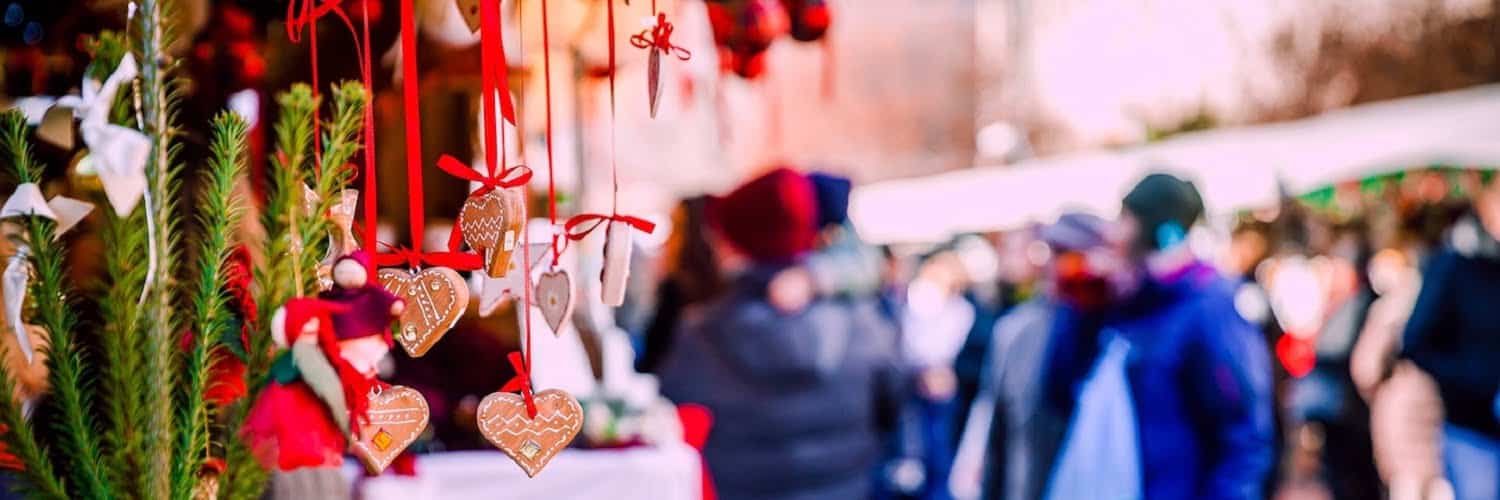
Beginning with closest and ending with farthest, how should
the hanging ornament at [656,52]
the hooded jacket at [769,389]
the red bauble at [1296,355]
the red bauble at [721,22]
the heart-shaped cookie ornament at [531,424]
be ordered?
the heart-shaped cookie ornament at [531,424]
the hanging ornament at [656,52]
the red bauble at [721,22]
the hooded jacket at [769,389]
the red bauble at [1296,355]

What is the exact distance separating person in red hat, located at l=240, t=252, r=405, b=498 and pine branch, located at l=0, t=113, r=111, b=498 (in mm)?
140

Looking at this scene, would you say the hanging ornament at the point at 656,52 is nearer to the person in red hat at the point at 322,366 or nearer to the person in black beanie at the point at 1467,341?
the person in red hat at the point at 322,366

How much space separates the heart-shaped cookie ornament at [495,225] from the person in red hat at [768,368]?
164 cm

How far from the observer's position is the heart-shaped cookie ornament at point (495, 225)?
3.34 ft

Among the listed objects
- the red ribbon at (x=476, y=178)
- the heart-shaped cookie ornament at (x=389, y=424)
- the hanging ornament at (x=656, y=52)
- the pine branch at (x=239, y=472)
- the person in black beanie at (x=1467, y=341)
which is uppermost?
the hanging ornament at (x=656, y=52)

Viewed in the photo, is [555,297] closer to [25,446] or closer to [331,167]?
[331,167]

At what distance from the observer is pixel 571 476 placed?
2010 mm

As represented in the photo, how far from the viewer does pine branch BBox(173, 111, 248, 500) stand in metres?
0.95

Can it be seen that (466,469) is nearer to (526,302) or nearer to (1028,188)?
(526,302)

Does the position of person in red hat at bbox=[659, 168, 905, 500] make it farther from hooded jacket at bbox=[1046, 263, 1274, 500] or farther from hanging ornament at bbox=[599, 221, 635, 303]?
hanging ornament at bbox=[599, 221, 635, 303]

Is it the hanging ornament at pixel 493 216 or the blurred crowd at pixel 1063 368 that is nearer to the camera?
the hanging ornament at pixel 493 216

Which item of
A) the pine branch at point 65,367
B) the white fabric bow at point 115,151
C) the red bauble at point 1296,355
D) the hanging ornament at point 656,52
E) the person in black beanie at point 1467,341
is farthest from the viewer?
the red bauble at point 1296,355

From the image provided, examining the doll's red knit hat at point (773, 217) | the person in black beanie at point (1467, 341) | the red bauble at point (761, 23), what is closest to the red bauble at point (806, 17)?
the red bauble at point (761, 23)

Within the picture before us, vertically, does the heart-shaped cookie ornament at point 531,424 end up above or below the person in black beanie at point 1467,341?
above
